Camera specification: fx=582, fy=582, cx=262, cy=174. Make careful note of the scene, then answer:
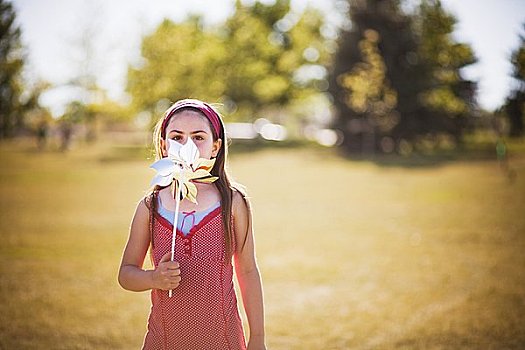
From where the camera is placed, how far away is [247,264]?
2.65m

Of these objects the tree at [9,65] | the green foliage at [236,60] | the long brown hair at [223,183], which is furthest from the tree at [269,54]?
the long brown hair at [223,183]

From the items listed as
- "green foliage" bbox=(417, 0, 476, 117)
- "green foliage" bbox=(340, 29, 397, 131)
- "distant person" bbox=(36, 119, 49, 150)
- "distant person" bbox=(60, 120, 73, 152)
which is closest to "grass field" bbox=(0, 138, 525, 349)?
"green foliage" bbox=(340, 29, 397, 131)

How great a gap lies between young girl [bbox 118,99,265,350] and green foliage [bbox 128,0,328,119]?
40456 millimetres

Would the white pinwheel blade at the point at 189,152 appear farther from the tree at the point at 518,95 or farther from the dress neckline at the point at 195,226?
the tree at the point at 518,95

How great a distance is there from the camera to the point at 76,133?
→ 55.4m

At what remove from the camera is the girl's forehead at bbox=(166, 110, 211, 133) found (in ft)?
8.45

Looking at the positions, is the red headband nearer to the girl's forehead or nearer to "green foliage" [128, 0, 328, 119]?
the girl's forehead

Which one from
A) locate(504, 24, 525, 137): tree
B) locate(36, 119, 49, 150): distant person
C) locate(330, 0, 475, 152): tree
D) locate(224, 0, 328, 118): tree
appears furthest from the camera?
locate(224, 0, 328, 118): tree

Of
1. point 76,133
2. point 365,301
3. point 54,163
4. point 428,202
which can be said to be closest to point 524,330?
point 365,301

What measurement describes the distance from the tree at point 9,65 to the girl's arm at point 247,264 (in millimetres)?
13691

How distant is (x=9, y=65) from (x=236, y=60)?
1180 inches

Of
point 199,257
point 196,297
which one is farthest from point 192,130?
point 196,297

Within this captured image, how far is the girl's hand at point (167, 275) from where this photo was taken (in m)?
2.35

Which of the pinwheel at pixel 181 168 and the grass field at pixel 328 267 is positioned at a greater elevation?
the pinwheel at pixel 181 168
